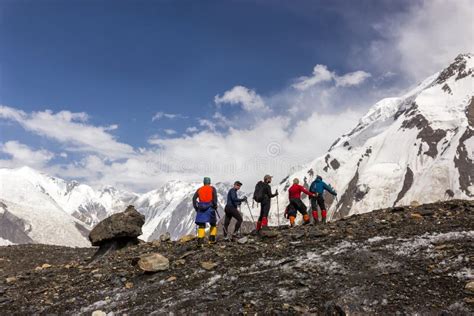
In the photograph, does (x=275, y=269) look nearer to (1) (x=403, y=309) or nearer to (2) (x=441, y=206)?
(1) (x=403, y=309)

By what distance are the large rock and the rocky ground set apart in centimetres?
283

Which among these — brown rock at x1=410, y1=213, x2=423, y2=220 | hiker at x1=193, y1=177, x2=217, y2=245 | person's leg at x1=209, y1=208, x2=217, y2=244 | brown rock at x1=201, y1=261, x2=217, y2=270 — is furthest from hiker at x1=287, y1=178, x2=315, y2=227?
brown rock at x1=201, y1=261, x2=217, y2=270

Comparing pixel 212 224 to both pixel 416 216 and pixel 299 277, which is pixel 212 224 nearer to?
pixel 299 277

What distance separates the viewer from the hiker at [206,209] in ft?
60.7

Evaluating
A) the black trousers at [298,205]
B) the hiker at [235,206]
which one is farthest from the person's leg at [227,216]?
the black trousers at [298,205]

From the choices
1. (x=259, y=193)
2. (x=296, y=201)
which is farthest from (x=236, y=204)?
(x=296, y=201)

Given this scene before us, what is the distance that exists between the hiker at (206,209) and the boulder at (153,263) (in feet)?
9.06

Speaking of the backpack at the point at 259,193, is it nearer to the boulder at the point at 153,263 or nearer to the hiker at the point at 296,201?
the hiker at the point at 296,201

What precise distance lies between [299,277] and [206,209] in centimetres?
676

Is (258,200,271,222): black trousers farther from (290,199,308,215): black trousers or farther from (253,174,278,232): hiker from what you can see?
(290,199,308,215): black trousers

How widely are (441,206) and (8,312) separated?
18.0 m

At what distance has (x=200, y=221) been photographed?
60.6ft

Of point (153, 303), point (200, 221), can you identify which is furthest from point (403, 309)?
point (200, 221)

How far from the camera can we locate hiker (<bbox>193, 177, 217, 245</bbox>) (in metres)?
18.5
